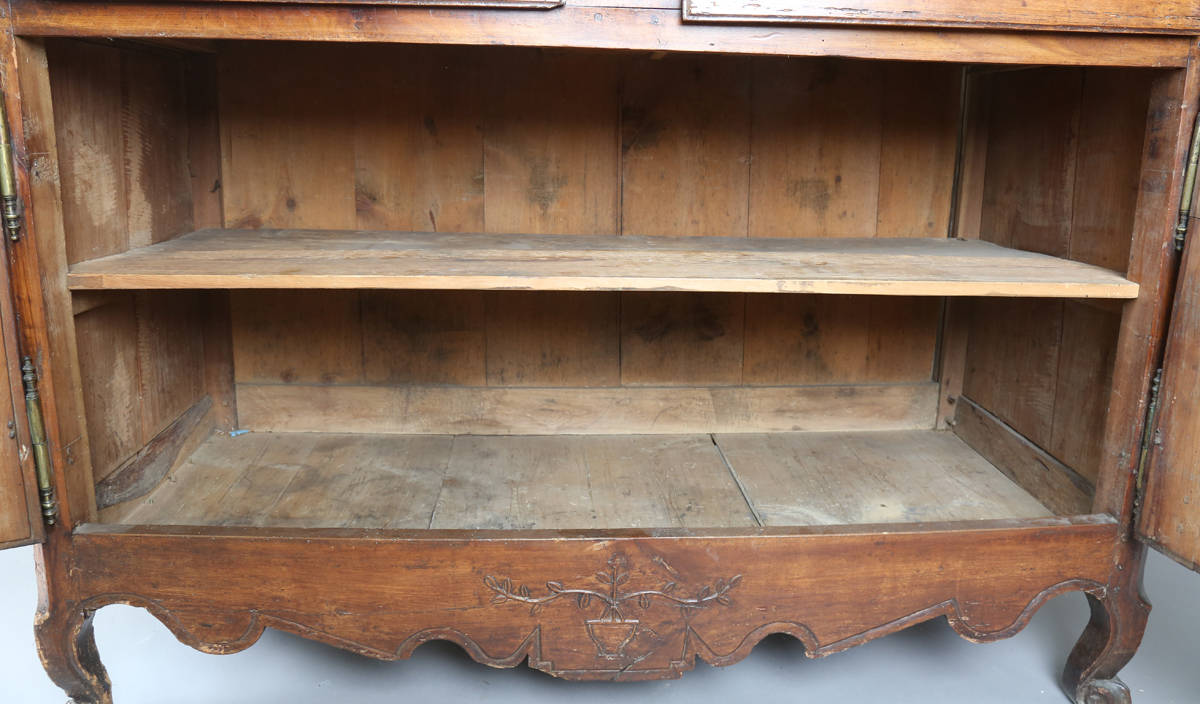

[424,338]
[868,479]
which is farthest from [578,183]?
[868,479]

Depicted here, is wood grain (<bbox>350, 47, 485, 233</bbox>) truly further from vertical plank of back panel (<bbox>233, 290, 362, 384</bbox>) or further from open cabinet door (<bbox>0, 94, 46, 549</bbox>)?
open cabinet door (<bbox>0, 94, 46, 549</bbox>)

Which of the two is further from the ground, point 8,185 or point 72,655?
point 8,185

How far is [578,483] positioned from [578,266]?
484mm

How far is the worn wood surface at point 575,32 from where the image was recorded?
1104 millimetres

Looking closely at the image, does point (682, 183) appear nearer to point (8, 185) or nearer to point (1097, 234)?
point (1097, 234)

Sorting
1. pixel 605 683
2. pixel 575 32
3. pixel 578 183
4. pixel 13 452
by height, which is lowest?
pixel 605 683

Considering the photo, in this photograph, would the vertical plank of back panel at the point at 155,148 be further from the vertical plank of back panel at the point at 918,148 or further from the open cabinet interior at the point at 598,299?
the vertical plank of back panel at the point at 918,148

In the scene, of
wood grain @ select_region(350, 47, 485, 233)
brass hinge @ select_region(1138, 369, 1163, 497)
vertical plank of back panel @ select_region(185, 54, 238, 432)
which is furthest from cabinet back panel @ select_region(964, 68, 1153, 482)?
vertical plank of back panel @ select_region(185, 54, 238, 432)

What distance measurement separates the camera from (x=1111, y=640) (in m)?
1.40

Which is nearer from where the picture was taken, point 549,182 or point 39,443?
point 39,443

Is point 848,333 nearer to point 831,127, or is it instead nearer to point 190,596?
point 831,127

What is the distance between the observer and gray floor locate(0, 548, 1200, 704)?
1465 mm

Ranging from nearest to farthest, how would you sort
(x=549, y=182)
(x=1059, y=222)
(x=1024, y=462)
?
1. (x=1059, y=222)
2. (x=1024, y=462)
3. (x=549, y=182)

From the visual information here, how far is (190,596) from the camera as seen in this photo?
129cm
